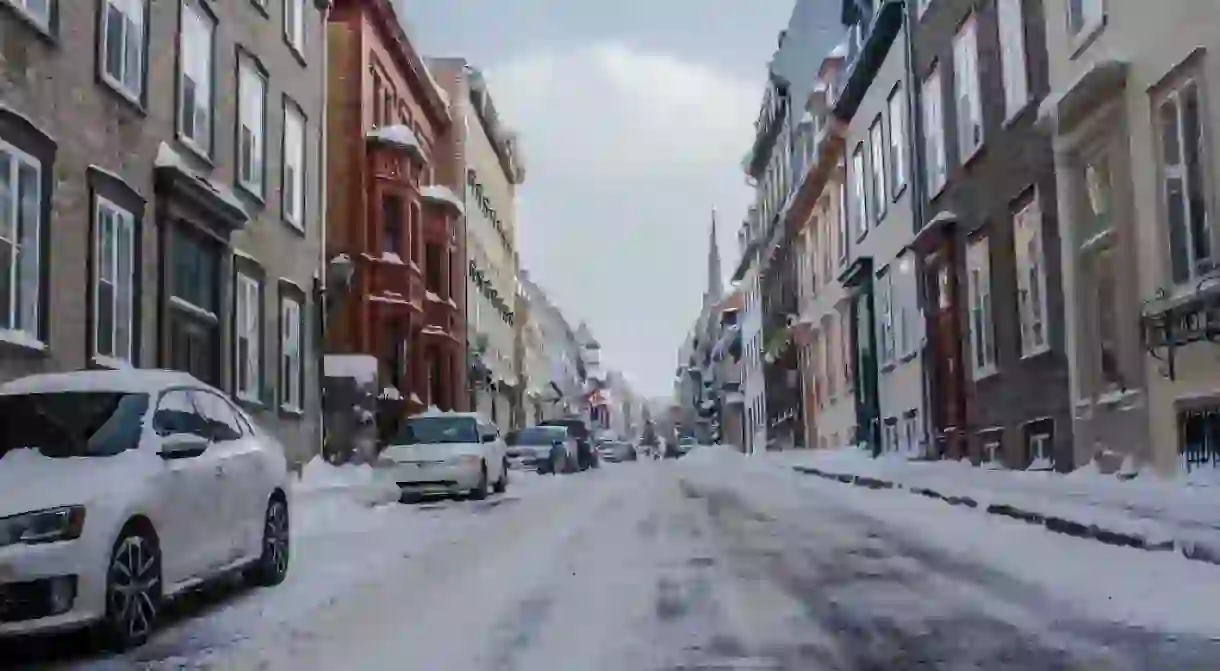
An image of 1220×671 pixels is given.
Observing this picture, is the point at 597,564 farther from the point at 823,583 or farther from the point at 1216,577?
the point at 1216,577

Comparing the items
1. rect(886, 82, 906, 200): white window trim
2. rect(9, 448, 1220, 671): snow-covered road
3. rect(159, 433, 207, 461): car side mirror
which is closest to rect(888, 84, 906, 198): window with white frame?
rect(886, 82, 906, 200): white window trim

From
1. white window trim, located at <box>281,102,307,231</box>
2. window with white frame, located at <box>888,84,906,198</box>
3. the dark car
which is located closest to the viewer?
white window trim, located at <box>281,102,307,231</box>

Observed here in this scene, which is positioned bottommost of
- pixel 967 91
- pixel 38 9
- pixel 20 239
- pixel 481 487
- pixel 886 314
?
pixel 481 487

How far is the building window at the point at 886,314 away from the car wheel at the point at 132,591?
76.1ft

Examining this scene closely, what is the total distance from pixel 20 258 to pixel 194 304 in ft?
19.0

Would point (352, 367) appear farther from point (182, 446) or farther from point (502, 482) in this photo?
point (182, 446)

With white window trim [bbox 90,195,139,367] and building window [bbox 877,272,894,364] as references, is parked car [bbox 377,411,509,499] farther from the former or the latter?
building window [bbox 877,272,894,364]

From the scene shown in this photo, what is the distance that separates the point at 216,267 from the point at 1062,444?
12.3 metres

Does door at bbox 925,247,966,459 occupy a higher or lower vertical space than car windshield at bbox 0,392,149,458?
higher

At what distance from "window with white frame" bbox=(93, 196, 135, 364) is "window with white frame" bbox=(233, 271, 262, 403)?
446 centimetres

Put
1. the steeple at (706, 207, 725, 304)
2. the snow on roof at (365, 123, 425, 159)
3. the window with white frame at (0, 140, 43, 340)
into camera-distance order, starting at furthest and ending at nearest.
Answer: the steeple at (706, 207, 725, 304) < the snow on roof at (365, 123, 425, 159) < the window with white frame at (0, 140, 43, 340)

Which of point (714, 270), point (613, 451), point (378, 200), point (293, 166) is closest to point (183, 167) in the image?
point (293, 166)

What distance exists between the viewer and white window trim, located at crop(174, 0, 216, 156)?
59.6ft

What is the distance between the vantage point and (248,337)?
849 inches
